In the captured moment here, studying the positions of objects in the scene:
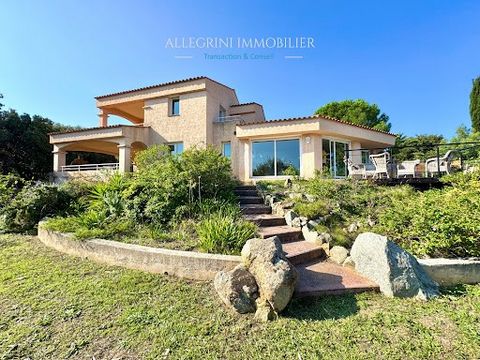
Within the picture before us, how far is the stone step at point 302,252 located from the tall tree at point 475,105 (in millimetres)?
33510

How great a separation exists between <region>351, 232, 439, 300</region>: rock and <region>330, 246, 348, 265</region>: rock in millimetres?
661

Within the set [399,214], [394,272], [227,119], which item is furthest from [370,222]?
[227,119]

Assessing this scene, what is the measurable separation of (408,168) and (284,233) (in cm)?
908

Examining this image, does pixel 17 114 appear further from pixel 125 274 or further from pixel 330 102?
pixel 330 102

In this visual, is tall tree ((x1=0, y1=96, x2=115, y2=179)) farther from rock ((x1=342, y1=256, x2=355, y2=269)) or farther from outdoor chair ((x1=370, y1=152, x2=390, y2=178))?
outdoor chair ((x1=370, y1=152, x2=390, y2=178))

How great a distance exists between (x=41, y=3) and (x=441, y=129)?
131 ft

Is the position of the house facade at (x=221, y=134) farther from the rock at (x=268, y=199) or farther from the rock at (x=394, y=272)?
the rock at (x=394, y=272)

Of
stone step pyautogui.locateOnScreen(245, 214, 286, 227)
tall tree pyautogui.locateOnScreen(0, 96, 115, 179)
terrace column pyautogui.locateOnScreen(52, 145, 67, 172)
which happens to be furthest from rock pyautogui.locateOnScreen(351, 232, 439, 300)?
tall tree pyautogui.locateOnScreen(0, 96, 115, 179)

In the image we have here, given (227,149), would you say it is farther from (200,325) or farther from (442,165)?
(200,325)

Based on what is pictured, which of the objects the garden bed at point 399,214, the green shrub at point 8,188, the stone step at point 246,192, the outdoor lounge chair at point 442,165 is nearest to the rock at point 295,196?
the garden bed at point 399,214

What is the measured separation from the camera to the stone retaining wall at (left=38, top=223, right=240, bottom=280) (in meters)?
4.39

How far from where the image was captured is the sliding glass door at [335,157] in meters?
14.6

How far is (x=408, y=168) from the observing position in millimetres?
12008

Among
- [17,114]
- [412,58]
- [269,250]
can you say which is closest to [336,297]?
[269,250]
